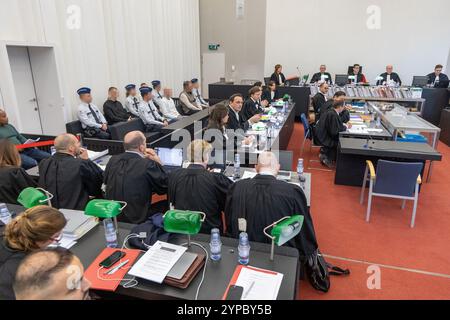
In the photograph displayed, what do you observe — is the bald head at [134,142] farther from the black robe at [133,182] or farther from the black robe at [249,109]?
the black robe at [249,109]

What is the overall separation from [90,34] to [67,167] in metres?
4.70

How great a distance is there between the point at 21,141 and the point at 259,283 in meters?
4.77

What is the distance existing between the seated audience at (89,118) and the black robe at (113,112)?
540 millimetres

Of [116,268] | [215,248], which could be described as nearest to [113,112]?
[116,268]

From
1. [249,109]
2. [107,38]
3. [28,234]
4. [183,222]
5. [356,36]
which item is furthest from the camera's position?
[356,36]

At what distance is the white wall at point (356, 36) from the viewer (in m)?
10.5

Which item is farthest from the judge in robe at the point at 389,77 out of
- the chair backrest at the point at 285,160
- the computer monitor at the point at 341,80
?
the chair backrest at the point at 285,160

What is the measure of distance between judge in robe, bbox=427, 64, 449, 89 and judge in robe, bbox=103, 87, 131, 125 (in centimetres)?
936

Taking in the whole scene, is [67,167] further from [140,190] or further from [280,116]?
[280,116]

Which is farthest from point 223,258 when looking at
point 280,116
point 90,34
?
point 90,34

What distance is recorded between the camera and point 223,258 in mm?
1866

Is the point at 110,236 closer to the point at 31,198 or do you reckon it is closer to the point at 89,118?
the point at 31,198

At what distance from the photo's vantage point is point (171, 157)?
12.2 feet

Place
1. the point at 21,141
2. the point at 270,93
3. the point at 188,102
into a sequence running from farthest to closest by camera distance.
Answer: the point at 188,102, the point at 270,93, the point at 21,141
